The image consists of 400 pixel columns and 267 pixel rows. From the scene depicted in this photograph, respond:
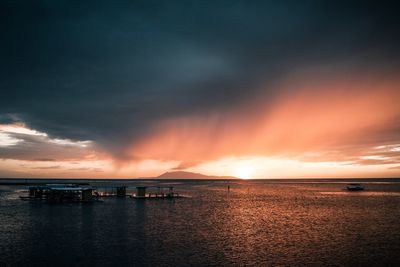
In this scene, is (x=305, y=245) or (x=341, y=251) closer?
(x=341, y=251)

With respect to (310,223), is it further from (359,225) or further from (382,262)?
(382,262)

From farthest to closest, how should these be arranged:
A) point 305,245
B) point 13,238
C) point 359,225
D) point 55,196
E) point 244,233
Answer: point 55,196 → point 359,225 → point 244,233 → point 13,238 → point 305,245

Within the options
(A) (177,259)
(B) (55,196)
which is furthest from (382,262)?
(B) (55,196)

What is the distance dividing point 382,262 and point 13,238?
1449 inches

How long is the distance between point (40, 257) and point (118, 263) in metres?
7.30

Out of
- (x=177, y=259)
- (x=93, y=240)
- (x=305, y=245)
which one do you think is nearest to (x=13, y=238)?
(x=93, y=240)

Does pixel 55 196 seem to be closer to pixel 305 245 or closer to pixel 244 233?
pixel 244 233

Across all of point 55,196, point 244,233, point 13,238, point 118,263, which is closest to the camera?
point 118,263

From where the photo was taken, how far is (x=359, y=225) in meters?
47.9

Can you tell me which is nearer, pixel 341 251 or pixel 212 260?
pixel 212 260

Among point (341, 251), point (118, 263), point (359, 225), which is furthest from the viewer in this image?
point (359, 225)

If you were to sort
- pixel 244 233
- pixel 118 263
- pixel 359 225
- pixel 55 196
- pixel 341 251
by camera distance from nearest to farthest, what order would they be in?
pixel 118 263 → pixel 341 251 → pixel 244 233 → pixel 359 225 → pixel 55 196

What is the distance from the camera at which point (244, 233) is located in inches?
1647

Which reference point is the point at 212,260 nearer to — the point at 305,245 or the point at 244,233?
the point at 305,245
